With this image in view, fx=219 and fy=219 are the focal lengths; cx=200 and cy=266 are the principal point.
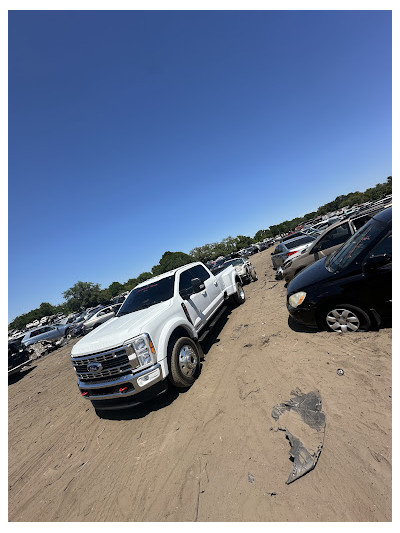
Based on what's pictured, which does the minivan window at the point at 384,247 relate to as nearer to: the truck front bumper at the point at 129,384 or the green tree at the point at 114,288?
the truck front bumper at the point at 129,384

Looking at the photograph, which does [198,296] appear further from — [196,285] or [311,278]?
[311,278]

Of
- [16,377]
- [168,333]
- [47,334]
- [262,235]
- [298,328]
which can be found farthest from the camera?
[262,235]

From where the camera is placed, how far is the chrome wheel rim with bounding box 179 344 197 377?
3.82 m

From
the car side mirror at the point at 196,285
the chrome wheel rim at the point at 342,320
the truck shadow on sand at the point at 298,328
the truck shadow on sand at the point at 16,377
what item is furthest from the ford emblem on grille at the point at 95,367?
the truck shadow on sand at the point at 16,377

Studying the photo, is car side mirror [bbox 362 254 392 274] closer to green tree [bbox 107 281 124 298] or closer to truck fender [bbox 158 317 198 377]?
truck fender [bbox 158 317 198 377]

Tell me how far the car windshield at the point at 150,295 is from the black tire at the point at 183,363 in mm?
1035

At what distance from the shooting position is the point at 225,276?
7.30 metres

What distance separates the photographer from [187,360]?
154 inches

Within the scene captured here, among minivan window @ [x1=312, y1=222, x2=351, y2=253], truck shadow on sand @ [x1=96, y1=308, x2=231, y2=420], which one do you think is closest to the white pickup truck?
truck shadow on sand @ [x1=96, y1=308, x2=231, y2=420]

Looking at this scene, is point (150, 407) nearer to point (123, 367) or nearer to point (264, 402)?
point (123, 367)

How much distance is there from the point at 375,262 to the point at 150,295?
13.4ft

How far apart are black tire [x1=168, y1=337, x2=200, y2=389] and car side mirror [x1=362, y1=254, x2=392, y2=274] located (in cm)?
312

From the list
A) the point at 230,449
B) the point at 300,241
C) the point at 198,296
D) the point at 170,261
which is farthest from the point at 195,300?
the point at 170,261

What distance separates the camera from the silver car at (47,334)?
53.3 ft
